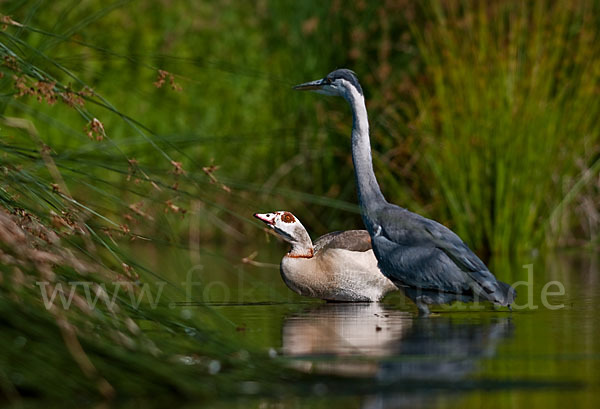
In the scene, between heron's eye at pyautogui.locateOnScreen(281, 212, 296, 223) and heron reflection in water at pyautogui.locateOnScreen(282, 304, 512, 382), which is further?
heron's eye at pyautogui.locateOnScreen(281, 212, 296, 223)

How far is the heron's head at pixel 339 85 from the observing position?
19.7 feet

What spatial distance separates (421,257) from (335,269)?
2.67 feet

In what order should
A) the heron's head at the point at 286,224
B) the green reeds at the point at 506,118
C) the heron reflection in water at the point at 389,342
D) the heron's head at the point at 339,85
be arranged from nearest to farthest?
the heron reflection in water at the point at 389,342 → the heron's head at the point at 339,85 → the heron's head at the point at 286,224 → the green reeds at the point at 506,118

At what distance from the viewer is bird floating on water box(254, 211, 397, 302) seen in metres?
6.16

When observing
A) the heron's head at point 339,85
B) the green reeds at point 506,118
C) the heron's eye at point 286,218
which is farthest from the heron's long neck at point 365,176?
the green reeds at point 506,118

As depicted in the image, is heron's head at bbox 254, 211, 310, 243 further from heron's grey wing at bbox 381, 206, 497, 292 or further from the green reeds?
the green reeds

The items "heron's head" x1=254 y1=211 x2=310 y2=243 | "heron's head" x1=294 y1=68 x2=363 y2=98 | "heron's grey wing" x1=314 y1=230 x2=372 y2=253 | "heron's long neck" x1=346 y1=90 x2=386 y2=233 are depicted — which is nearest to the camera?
"heron's long neck" x1=346 y1=90 x2=386 y2=233

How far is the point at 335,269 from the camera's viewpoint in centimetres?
615

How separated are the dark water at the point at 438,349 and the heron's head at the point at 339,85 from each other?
114cm

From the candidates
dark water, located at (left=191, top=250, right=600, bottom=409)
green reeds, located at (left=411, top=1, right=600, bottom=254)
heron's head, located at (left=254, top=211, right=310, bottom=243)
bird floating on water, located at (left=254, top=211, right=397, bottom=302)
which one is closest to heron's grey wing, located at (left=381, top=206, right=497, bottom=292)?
dark water, located at (left=191, top=250, right=600, bottom=409)

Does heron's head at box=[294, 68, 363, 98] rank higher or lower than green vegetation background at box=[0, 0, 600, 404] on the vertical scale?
lower

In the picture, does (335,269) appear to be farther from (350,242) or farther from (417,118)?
(417,118)

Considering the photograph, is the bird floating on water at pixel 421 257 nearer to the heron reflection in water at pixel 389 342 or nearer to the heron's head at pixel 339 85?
the heron reflection in water at pixel 389 342

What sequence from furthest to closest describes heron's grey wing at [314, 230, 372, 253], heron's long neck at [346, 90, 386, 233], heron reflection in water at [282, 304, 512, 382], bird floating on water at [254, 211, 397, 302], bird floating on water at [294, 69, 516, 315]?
heron's grey wing at [314, 230, 372, 253] < bird floating on water at [254, 211, 397, 302] < heron's long neck at [346, 90, 386, 233] < bird floating on water at [294, 69, 516, 315] < heron reflection in water at [282, 304, 512, 382]
